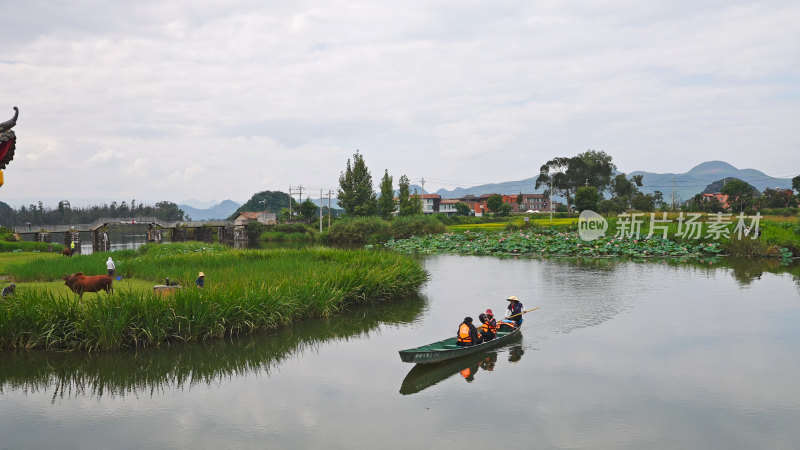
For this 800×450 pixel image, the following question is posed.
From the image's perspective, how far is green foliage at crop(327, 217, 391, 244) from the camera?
60269 mm

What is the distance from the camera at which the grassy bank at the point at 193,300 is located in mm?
13844

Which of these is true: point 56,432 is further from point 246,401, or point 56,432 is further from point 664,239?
point 664,239

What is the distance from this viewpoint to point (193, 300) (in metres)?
15.0

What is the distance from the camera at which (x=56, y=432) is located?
32.0 feet

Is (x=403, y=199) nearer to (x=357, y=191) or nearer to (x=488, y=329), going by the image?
(x=357, y=191)

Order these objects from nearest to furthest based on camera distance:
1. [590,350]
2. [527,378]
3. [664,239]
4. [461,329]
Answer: [527,378]
[461,329]
[590,350]
[664,239]

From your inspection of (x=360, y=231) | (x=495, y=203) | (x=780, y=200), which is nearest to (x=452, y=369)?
(x=360, y=231)

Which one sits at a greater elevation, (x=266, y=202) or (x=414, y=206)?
(x=266, y=202)

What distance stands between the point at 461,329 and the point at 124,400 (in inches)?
306

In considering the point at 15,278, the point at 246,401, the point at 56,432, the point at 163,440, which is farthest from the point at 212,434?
the point at 15,278

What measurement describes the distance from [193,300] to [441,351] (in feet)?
23.1

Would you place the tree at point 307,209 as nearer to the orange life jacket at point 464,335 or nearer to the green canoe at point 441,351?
the green canoe at point 441,351

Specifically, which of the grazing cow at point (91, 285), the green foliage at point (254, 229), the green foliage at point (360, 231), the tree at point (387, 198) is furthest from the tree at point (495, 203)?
the grazing cow at point (91, 285)

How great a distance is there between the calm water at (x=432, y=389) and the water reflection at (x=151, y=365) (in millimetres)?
50
